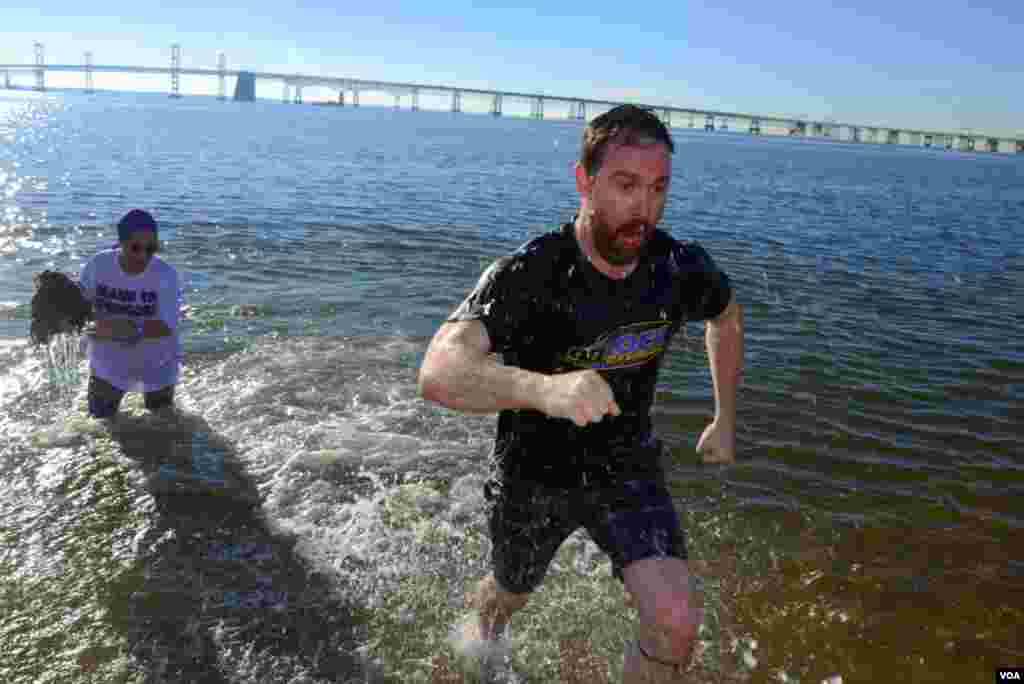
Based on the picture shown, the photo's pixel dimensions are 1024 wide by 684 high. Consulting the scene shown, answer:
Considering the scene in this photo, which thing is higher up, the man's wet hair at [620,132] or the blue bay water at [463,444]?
the man's wet hair at [620,132]

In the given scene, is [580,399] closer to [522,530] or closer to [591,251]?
[591,251]

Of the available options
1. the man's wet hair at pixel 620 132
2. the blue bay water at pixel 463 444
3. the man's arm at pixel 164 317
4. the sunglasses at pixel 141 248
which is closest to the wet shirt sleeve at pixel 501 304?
the man's wet hair at pixel 620 132

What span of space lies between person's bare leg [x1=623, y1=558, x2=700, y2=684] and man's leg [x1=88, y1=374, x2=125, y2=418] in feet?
17.7

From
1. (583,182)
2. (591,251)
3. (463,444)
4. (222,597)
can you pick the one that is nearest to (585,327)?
(591,251)

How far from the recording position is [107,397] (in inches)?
269

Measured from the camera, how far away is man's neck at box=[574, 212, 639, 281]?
315 centimetres

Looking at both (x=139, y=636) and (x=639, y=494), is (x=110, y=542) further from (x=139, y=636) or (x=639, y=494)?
(x=639, y=494)

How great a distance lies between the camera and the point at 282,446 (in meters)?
7.11

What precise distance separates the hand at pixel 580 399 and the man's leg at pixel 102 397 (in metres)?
5.77

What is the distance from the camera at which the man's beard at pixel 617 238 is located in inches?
119

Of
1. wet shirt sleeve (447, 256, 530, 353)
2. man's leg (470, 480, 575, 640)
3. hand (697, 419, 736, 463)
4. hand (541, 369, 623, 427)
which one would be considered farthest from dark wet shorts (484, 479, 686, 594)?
hand (541, 369, 623, 427)

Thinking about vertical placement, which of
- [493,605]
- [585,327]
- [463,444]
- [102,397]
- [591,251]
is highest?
[591,251]

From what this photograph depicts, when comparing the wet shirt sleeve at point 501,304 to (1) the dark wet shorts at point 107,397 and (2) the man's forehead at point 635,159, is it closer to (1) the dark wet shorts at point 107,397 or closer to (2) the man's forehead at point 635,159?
(2) the man's forehead at point 635,159

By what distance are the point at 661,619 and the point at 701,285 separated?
4.96ft
